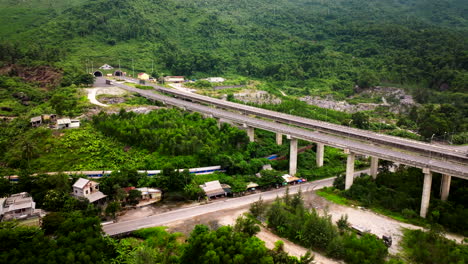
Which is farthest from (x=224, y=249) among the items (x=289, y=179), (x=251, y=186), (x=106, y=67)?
(x=106, y=67)

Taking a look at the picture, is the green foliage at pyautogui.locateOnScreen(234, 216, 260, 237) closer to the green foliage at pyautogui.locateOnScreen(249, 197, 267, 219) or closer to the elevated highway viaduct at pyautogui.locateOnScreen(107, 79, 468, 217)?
the green foliage at pyautogui.locateOnScreen(249, 197, 267, 219)

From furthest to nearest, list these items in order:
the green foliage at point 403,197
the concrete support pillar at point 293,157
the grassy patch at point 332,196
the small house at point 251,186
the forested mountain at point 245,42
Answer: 1. the forested mountain at point 245,42
2. the concrete support pillar at point 293,157
3. the small house at point 251,186
4. the grassy patch at point 332,196
5. the green foliage at point 403,197

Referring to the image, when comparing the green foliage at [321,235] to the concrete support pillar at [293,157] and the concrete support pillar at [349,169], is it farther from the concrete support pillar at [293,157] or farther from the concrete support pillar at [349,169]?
the concrete support pillar at [293,157]

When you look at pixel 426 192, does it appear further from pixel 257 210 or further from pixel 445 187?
pixel 257 210

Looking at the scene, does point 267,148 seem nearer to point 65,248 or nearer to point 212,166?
point 212,166

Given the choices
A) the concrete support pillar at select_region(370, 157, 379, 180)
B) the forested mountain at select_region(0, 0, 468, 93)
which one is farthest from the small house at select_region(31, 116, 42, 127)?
the concrete support pillar at select_region(370, 157, 379, 180)

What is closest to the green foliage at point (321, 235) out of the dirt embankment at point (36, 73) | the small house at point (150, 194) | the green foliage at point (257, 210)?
the green foliage at point (257, 210)
